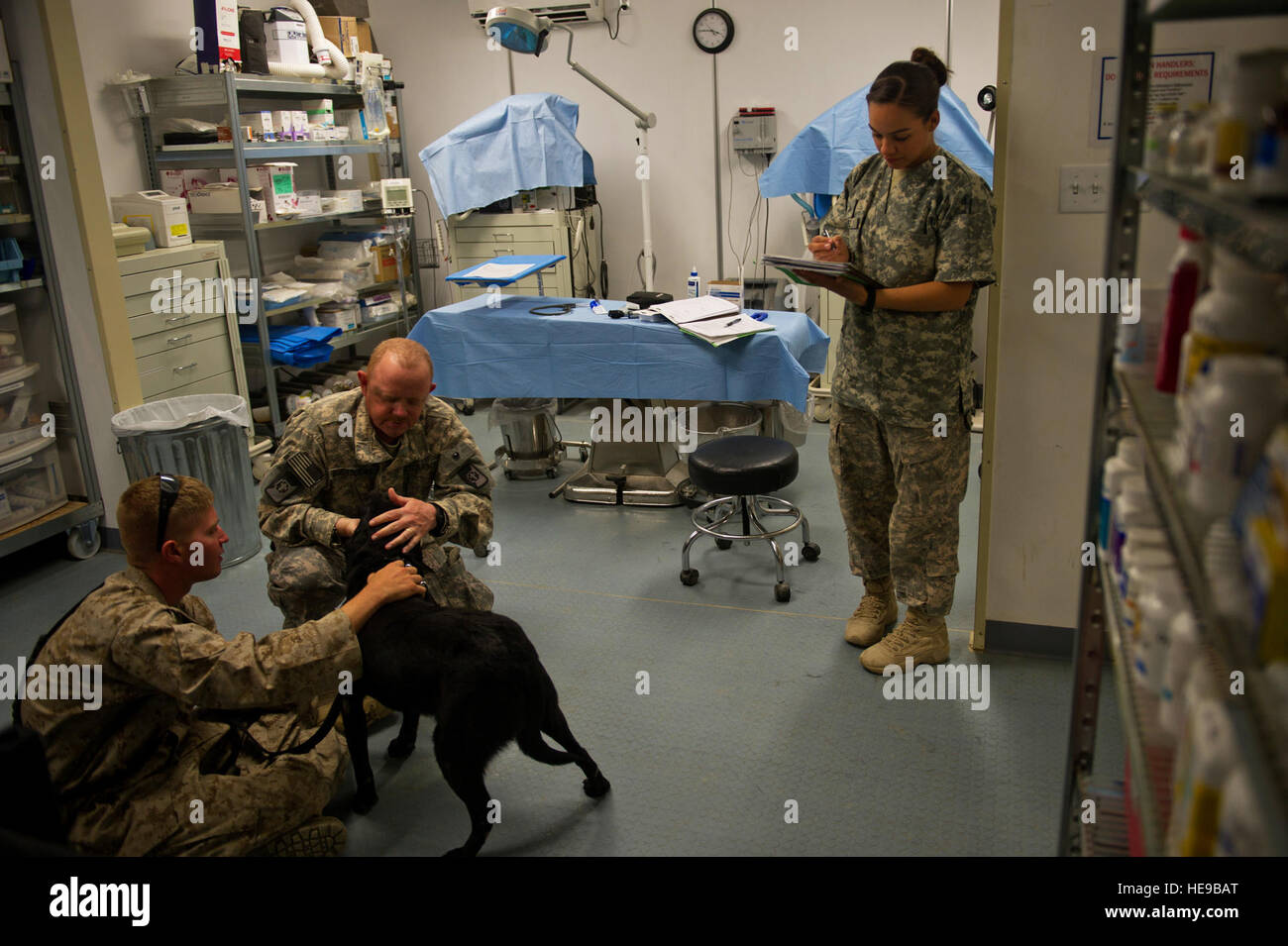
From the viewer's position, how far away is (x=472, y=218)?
5473 millimetres

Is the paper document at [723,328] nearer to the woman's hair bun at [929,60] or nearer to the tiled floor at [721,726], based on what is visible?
the tiled floor at [721,726]

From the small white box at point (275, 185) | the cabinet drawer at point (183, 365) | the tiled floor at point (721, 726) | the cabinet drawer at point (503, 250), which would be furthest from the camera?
the cabinet drawer at point (503, 250)

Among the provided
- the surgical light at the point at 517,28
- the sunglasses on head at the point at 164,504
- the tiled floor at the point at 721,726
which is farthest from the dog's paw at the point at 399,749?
the surgical light at the point at 517,28

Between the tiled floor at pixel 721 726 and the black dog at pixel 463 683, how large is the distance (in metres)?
0.28

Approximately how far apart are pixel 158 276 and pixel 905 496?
326 cm

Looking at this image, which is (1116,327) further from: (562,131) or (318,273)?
(318,273)

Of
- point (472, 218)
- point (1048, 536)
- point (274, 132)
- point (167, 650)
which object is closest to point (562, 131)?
point (472, 218)

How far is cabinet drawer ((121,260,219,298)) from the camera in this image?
3.94m

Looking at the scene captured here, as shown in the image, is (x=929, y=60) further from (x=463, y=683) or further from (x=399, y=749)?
(x=399, y=749)

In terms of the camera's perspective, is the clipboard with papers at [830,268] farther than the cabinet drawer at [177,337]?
No

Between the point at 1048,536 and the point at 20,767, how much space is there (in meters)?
2.46

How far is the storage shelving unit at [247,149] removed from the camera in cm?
449

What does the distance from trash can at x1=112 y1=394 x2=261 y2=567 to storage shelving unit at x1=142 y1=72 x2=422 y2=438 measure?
105cm

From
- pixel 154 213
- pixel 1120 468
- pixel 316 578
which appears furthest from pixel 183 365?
pixel 1120 468
